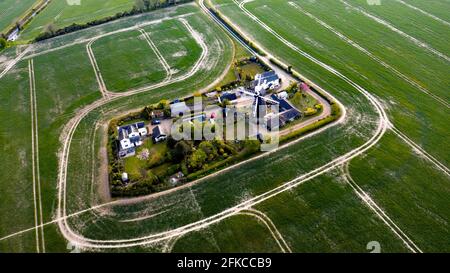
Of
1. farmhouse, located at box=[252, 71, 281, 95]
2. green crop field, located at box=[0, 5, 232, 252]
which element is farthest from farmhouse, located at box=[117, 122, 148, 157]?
farmhouse, located at box=[252, 71, 281, 95]

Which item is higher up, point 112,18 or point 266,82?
point 112,18

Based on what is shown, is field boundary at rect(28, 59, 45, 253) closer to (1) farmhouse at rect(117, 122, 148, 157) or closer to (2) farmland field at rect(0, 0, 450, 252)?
(2) farmland field at rect(0, 0, 450, 252)

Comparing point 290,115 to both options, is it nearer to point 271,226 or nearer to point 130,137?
point 271,226

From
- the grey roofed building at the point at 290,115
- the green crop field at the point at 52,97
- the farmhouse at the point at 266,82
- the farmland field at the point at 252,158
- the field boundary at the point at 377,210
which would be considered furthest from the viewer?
the farmhouse at the point at 266,82

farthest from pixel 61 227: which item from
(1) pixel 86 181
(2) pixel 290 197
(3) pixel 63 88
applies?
(3) pixel 63 88

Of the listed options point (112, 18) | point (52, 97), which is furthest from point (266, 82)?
point (112, 18)

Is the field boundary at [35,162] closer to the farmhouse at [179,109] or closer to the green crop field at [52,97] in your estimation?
the green crop field at [52,97]

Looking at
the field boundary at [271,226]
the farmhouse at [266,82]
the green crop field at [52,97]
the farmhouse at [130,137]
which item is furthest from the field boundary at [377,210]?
Answer: the green crop field at [52,97]
